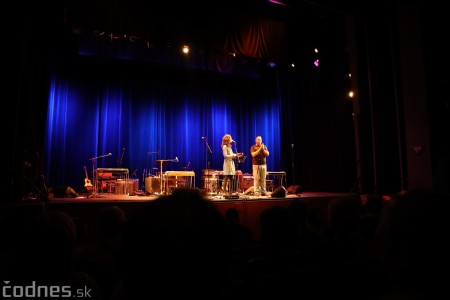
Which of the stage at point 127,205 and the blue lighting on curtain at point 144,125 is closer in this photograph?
the stage at point 127,205

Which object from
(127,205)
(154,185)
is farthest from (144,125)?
(127,205)

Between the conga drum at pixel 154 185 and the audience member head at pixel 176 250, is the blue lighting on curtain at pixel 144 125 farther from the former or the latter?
the audience member head at pixel 176 250

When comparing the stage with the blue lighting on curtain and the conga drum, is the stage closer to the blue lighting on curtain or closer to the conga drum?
the conga drum

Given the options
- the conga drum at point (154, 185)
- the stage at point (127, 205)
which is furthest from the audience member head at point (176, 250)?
the conga drum at point (154, 185)

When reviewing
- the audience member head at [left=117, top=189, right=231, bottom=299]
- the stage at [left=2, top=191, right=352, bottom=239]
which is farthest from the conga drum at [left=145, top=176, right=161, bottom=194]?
the audience member head at [left=117, top=189, right=231, bottom=299]

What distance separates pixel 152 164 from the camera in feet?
38.9

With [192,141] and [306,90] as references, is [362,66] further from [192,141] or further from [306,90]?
[192,141]

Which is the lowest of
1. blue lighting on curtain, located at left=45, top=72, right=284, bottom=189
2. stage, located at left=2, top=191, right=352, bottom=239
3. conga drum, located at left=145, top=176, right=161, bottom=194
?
stage, located at left=2, top=191, right=352, bottom=239

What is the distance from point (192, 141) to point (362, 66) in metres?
7.22

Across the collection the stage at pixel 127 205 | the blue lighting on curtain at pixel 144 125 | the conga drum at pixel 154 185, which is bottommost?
the stage at pixel 127 205

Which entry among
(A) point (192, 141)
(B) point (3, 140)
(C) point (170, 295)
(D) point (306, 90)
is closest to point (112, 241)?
(C) point (170, 295)

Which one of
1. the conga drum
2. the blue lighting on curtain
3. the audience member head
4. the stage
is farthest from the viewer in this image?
the blue lighting on curtain

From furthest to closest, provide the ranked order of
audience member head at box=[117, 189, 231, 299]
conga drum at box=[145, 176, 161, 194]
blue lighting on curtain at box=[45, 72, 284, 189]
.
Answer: blue lighting on curtain at box=[45, 72, 284, 189]
conga drum at box=[145, 176, 161, 194]
audience member head at box=[117, 189, 231, 299]

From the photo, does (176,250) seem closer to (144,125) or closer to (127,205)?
(127,205)
